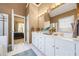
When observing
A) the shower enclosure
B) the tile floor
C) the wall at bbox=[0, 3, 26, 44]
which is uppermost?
the wall at bbox=[0, 3, 26, 44]

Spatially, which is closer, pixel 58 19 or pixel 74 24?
pixel 74 24

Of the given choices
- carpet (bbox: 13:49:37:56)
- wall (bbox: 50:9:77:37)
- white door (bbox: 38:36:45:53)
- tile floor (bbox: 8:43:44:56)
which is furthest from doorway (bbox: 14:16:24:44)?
wall (bbox: 50:9:77:37)

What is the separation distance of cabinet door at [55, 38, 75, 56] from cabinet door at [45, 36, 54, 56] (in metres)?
0.08

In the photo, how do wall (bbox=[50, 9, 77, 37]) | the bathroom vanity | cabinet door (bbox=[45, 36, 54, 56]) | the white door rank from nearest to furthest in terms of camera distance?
the bathroom vanity
wall (bbox=[50, 9, 77, 37])
cabinet door (bbox=[45, 36, 54, 56])
the white door

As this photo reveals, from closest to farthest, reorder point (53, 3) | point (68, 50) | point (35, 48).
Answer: point (68, 50), point (53, 3), point (35, 48)

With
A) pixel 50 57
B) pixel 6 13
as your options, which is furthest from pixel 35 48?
pixel 6 13

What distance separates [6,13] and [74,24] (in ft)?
4.03

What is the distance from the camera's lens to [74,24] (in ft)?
6.09

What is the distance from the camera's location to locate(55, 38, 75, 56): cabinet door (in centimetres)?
175

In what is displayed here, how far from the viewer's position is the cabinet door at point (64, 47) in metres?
1.75

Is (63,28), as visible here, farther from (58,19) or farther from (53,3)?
(53,3)

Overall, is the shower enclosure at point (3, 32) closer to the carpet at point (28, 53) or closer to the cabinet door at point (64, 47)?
the carpet at point (28, 53)

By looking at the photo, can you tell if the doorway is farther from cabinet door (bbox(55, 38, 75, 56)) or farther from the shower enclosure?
cabinet door (bbox(55, 38, 75, 56))

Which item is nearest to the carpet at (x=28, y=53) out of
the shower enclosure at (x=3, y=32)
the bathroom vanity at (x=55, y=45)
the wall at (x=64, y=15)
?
the bathroom vanity at (x=55, y=45)
